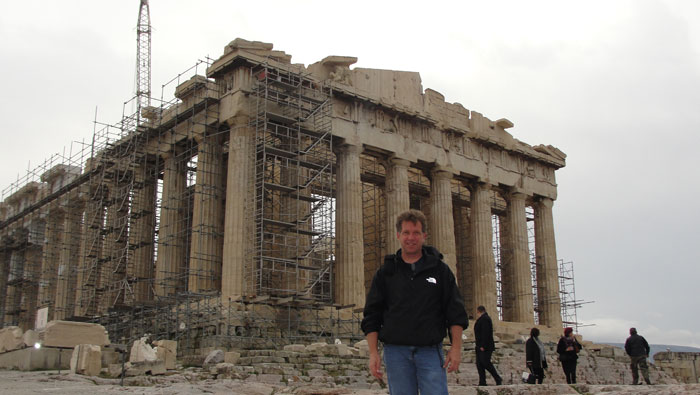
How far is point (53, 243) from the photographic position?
44.0 metres

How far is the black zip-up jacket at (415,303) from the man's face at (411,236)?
13 cm

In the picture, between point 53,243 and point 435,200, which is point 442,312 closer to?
point 435,200

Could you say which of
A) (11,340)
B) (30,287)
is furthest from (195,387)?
(30,287)

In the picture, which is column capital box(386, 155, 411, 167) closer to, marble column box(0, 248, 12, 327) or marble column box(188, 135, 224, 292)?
marble column box(188, 135, 224, 292)

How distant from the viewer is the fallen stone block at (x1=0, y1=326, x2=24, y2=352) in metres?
19.2

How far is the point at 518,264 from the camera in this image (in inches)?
1582

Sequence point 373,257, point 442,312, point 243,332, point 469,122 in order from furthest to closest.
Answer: point 373,257
point 469,122
point 243,332
point 442,312

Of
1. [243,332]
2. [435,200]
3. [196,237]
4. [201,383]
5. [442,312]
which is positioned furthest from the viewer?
[435,200]

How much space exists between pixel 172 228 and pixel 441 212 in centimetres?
1242

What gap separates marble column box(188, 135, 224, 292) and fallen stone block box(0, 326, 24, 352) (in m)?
9.30

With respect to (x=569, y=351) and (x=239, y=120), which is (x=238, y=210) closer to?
(x=239, y=120)

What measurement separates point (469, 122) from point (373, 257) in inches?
347

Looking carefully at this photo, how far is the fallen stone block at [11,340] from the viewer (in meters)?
19.2

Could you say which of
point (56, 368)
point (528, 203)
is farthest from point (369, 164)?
point (56, 368)
